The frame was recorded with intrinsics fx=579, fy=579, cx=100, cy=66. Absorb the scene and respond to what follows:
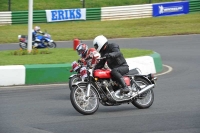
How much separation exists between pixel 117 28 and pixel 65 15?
437 centimetres

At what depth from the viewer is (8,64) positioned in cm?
1580

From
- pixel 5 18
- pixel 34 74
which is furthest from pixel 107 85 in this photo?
pixel 5 18

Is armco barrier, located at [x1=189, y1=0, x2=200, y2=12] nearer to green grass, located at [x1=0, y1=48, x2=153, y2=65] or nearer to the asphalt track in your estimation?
green grass, located at [x1=0, y1=48, x2=153, y2=65]

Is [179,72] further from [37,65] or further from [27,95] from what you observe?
[27,95]

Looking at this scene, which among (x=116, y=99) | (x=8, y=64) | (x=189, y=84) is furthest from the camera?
(x=8, y=64)

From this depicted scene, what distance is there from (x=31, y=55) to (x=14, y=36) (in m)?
12.1

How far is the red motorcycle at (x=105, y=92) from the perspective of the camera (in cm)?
1048

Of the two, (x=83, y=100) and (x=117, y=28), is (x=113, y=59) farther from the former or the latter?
(x=117, y=28)

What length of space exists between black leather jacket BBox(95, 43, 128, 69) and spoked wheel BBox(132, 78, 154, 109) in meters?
0.57

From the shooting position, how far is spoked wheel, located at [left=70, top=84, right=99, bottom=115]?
34.0ft

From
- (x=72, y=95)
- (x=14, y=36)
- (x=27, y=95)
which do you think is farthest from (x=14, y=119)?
(x=14, y=36)

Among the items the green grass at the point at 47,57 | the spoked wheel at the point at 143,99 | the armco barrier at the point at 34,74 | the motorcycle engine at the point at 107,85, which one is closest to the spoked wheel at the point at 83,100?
the motorcycle engine at the point at 107,85

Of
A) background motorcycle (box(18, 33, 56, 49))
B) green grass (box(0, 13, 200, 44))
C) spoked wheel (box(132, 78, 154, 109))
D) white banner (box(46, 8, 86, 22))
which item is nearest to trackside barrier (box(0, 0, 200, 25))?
white banner (box(46, 8, 86, 22))

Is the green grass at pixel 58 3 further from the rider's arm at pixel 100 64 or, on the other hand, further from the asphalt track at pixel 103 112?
the rider's arm at pixel 100 64
